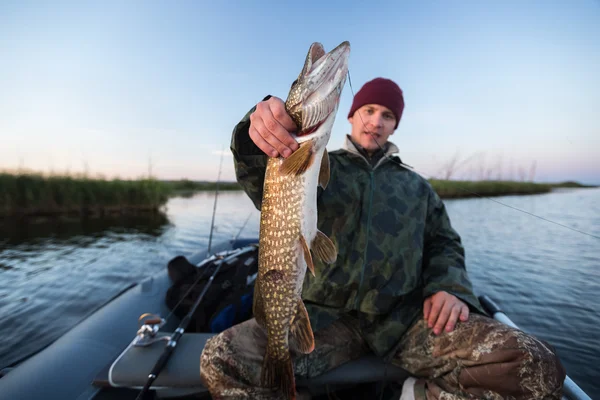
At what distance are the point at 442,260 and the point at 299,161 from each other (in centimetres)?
156

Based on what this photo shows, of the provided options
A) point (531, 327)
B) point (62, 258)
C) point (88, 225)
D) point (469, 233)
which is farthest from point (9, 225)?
point (469, 233)

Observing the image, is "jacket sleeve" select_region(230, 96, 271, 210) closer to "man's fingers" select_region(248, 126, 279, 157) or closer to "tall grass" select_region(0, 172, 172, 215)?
"man's fingers" select_region(248, 126, 279, 157)

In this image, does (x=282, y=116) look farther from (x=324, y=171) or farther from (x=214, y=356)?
(x=214, y=356)

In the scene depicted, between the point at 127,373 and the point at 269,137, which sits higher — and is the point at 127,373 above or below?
below

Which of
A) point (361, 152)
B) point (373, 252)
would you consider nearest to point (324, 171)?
point (373, 252)

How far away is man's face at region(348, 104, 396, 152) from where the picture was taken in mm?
2674

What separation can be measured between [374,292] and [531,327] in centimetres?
360

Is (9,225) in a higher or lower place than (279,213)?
lower

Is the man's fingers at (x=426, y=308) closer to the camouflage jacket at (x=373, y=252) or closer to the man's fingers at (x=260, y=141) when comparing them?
the camouflage jacket at (x=373, y=252)

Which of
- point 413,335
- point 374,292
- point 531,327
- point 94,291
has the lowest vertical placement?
point 94,291

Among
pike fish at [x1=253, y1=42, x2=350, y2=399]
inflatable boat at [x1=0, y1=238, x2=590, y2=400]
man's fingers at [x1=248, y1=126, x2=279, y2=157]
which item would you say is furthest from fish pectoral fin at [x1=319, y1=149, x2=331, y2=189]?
inflatable boat at [x1=0, y1=238, x2=590, y2=400]

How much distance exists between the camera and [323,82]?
56.6 inches

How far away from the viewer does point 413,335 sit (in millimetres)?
2105

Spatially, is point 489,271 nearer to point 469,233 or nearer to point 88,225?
point 469,233
